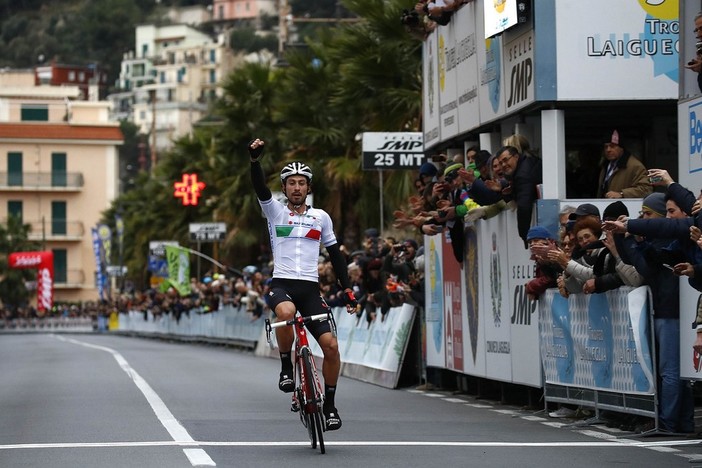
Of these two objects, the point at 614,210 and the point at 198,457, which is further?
the point at 614,210

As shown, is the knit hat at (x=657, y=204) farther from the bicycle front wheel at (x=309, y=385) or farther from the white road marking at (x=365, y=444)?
the bicycle front wheel at (x=309, y=385)

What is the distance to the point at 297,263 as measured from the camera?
1227 centimetres

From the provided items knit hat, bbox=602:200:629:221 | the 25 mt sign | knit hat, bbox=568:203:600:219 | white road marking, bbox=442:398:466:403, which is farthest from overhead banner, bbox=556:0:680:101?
the 25 mt sign

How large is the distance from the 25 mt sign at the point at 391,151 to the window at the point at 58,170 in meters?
92.2

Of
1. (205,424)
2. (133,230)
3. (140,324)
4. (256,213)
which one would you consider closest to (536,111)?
(205,424)

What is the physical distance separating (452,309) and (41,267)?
81197 millimetres

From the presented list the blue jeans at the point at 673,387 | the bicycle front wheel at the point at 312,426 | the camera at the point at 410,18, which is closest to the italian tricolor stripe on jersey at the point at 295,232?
the bicycle front wheel at the point at 312,426

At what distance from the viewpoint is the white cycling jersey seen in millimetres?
12266

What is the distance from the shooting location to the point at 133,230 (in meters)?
78.0

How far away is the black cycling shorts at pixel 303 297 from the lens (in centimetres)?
1217

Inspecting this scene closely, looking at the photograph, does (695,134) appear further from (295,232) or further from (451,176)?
(451,176)

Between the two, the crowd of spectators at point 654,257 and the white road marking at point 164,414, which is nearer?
the crowd of spectators at point 654,257

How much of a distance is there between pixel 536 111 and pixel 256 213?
28.3 metres

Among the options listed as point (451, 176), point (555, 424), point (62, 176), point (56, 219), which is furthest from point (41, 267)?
point (555, 424)
